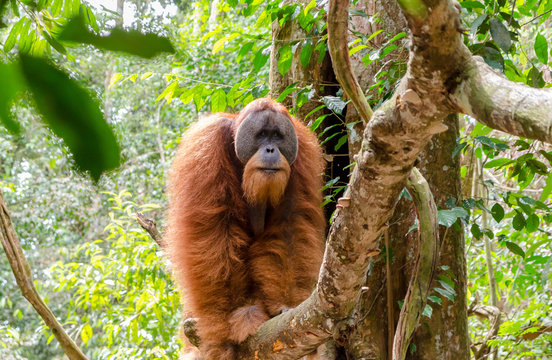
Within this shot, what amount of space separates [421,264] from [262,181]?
976 mm

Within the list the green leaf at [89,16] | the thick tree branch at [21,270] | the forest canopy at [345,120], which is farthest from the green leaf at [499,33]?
the green leaf at [89,16]

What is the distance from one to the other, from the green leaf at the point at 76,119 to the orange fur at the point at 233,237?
8.14 ft

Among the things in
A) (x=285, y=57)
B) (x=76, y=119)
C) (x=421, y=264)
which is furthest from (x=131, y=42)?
(x=285, y=57)

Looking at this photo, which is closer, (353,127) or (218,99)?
(353,127)

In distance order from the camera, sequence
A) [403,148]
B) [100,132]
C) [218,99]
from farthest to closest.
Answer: [218,99], [403,148], [100,132]

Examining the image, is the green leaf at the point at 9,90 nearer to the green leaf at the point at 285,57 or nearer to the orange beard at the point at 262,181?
the orange beard at the point at 262,181

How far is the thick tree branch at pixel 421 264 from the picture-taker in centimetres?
227

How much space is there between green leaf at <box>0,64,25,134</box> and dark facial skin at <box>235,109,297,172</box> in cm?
262

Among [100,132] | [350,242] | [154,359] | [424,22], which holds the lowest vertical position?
[154,359]

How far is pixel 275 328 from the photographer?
2711 mm

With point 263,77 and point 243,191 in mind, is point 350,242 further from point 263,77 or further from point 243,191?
point 263,77

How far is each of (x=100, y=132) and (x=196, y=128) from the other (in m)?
2.98

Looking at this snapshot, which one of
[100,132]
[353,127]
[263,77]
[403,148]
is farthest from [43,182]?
[100,132]

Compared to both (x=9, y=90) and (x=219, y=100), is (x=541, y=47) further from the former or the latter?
(x=9, y=90)
